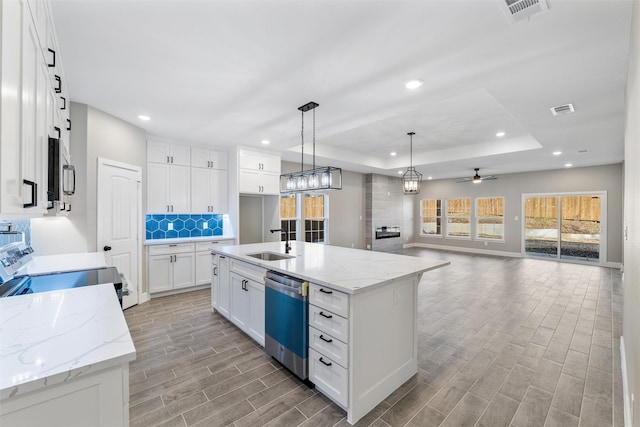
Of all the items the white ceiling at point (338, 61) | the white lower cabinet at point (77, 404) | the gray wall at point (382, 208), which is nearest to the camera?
the white lower cabinet at point (77, 404)

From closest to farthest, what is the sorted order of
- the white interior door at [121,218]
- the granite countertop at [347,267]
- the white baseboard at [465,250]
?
the granite countertop at [347,267], the white interior door at [121,218], the white baseboard at [465,250]

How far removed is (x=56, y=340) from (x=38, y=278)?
154 centimetres

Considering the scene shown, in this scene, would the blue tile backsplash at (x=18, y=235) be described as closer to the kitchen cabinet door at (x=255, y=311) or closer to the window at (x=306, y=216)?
the kitchen cabinet door at (x=255, y=311)

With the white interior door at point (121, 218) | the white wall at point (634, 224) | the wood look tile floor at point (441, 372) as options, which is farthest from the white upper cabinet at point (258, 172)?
the white wall at point (634, 224)

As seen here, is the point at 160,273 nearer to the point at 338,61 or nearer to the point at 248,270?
the point at 248,270

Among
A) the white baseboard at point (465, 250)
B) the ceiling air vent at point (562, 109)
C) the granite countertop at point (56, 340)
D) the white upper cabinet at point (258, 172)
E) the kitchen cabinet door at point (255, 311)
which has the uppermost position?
the ceiling air vent at point (562, 109)

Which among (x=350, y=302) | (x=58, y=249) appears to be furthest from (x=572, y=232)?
(x=58, y=249)

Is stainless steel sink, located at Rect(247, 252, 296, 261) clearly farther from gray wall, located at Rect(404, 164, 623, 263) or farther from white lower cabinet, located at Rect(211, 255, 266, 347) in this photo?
gray wall, located at Rect(404, 164, 623, 263)

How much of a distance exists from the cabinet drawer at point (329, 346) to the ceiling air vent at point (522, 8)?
2307 mm

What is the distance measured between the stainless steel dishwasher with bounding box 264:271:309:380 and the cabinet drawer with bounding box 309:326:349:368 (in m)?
0.08

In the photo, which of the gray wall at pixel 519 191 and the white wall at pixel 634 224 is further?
the gray wall at pixel 519 191

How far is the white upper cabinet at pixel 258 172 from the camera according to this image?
5.06m

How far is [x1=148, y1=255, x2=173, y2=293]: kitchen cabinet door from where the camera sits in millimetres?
4293

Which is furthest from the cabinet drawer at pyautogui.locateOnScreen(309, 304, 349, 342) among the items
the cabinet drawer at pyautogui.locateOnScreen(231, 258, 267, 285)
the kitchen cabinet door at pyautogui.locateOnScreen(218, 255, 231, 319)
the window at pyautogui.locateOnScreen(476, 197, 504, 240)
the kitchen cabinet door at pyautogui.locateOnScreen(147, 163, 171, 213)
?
the window at pyautogui.locateOnScreen(476, 197, 504, 240)
